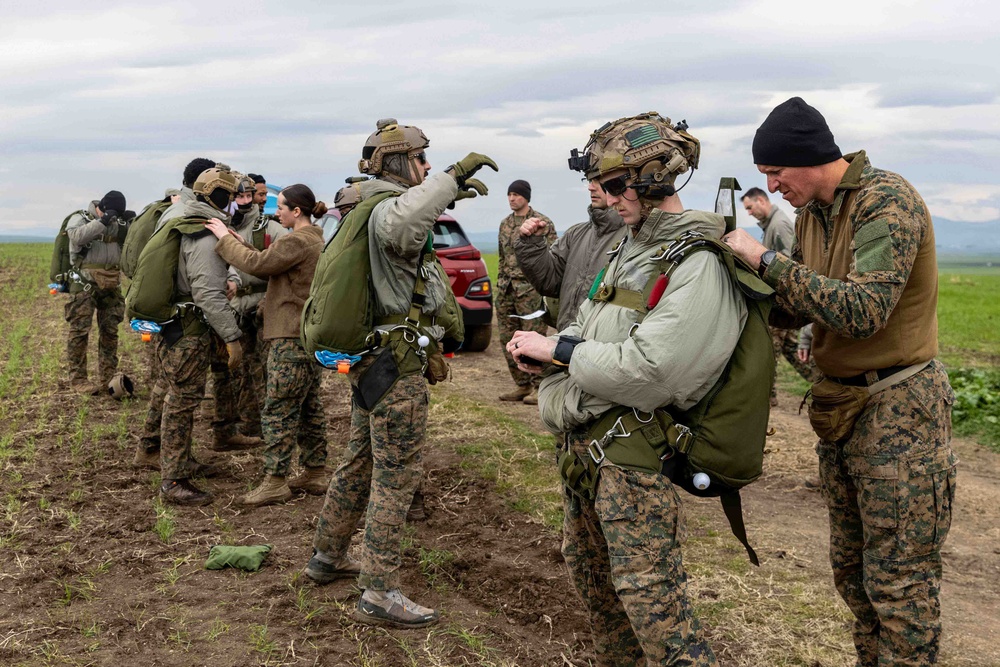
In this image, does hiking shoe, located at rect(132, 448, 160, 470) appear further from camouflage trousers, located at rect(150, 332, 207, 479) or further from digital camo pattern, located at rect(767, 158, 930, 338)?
digital camo pattern, located at rect(767, 158, 930, 338)

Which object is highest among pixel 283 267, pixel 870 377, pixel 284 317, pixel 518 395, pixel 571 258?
pixel 571 258

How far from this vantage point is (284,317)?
6785 mm

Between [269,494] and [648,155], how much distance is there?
4670mm

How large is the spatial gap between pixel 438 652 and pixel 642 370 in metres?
2.21

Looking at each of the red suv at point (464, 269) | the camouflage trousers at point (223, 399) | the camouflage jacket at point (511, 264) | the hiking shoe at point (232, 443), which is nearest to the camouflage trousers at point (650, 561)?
the camouflage trousers at point (223, 399)

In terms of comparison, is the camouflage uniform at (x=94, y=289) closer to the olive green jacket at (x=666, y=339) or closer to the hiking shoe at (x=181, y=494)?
the hiking shoe at (x=181, y=494)

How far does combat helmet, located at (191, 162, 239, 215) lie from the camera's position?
22.4 ft

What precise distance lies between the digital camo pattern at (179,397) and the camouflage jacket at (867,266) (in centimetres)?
487

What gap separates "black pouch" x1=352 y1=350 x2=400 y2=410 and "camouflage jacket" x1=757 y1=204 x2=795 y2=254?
5714 mm

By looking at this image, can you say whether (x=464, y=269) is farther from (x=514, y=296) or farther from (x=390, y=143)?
(x=390, y=143)

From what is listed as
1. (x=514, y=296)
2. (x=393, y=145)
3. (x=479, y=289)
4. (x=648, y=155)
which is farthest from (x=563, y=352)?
(x=479, y=289)

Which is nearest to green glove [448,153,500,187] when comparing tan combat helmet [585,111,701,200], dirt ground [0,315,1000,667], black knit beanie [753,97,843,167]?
tan combat helmet [585,111,701,200]

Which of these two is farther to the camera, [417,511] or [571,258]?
[417,511]

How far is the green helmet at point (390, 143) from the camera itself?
4.85 m
